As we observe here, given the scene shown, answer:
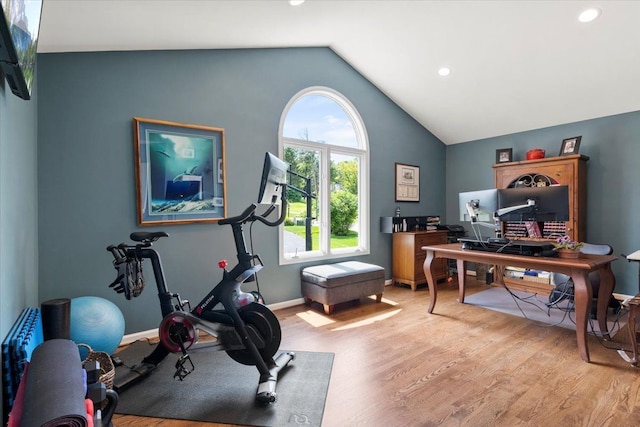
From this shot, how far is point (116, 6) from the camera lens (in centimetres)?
209

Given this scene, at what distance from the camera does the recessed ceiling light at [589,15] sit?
2840 mm

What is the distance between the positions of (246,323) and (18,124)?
6.21 feet

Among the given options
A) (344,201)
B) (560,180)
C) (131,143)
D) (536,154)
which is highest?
(536,154)

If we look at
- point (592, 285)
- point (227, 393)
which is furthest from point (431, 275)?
point (227, 393)

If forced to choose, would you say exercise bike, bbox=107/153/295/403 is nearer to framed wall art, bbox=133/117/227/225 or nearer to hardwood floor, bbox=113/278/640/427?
hardwood floor, bbox=113/278/640/427

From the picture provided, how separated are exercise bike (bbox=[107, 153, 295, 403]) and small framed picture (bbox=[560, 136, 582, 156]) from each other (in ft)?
13.2

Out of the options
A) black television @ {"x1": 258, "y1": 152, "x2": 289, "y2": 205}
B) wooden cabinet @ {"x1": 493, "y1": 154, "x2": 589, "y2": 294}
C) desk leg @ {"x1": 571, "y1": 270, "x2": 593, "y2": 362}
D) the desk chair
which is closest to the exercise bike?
black television @ {"x1": 258, "y1": 152, "x2": 289, "y2": 205}

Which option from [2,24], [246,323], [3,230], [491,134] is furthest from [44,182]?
[491,134]

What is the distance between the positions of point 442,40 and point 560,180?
7.85ft

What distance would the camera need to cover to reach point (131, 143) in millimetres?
2805

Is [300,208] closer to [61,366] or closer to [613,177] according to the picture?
[61,366]

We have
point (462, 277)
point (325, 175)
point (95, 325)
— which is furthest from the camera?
point (325, 175)

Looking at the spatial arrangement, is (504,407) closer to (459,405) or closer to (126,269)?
(459,405)

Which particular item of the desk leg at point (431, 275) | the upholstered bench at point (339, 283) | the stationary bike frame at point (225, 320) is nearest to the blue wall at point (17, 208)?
the stationary bike frame at point (225, 320)
